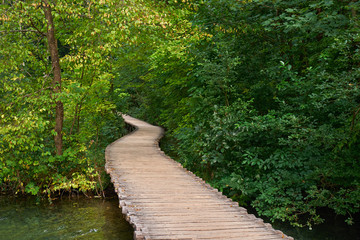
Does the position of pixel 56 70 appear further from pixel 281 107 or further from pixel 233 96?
pixel 281 107

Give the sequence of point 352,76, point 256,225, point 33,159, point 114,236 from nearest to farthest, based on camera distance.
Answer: point 256,225 → point 352,76 → point 114,236 → point 33,159

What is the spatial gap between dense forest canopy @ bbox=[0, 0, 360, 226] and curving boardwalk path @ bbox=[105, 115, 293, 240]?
151 centimetres

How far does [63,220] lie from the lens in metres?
8.45

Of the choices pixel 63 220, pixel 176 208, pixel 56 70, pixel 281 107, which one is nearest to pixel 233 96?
pixel 281 107

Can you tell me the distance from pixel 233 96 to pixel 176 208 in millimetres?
5095

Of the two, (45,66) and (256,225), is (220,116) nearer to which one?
(256,225)

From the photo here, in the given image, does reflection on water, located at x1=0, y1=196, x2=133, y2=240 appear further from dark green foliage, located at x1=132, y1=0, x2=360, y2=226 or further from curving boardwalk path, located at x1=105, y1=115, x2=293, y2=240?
dark green foliage, located at x1=132, y1=0, x2=360, y2=226

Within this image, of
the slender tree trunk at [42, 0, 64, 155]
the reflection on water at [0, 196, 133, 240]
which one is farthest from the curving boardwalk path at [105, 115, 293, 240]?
the slender tree trunk at [42, 0, 64, 155]

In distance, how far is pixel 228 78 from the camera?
9.55 metres

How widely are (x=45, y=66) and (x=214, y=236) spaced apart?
9.23 m

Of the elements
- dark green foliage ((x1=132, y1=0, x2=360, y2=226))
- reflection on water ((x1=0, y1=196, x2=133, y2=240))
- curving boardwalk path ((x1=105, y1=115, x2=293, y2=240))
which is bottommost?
reflection on water ((x1=0, y1=196, x2=133, y2=240))

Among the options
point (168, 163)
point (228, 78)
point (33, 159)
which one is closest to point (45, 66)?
point (33, 159)

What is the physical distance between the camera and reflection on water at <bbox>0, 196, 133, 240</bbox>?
24.7 ft

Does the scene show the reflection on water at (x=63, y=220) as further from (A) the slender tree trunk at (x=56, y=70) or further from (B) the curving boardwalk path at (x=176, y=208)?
(A) the slender tree trunk at (x=56, y=70)
